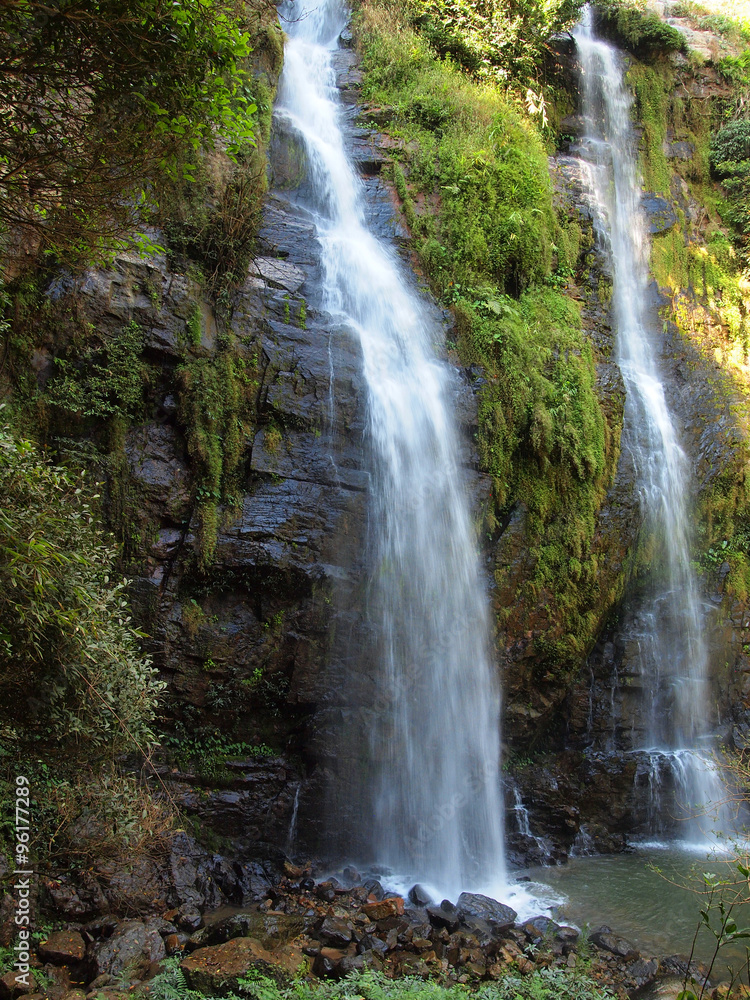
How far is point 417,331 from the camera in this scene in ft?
33.8

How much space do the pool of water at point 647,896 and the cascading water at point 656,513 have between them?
91 centimetres

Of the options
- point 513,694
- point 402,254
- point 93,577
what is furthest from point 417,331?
point 93,577

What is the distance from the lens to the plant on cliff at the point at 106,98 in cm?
384

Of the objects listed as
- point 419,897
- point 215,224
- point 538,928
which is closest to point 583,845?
point 538,928

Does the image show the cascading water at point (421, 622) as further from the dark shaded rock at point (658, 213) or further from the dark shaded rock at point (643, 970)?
the dark shaded rock at point (658, 213)

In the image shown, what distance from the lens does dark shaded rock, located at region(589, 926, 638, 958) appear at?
656cm

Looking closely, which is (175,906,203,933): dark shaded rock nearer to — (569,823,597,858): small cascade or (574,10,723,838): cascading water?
(569,823,597,858): small cascade

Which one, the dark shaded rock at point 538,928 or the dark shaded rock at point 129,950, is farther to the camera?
the dark shaded rock at point 538,928

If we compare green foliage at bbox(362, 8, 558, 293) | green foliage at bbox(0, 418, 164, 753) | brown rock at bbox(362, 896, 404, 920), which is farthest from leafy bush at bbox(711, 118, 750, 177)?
green foliage at bbox(0, 418, 164, 753)

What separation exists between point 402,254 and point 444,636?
6.61 metres

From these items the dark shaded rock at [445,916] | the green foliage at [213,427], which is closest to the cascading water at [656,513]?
the dark shaded rock at [445,916]

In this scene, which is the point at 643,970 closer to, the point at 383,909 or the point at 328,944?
the point at 383,909

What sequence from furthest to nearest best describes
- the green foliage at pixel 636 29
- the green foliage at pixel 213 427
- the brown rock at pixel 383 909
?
the green foliage at pixel 636 29
the green foliage at pixel 213 427
the brown rock at pixel 383 909
